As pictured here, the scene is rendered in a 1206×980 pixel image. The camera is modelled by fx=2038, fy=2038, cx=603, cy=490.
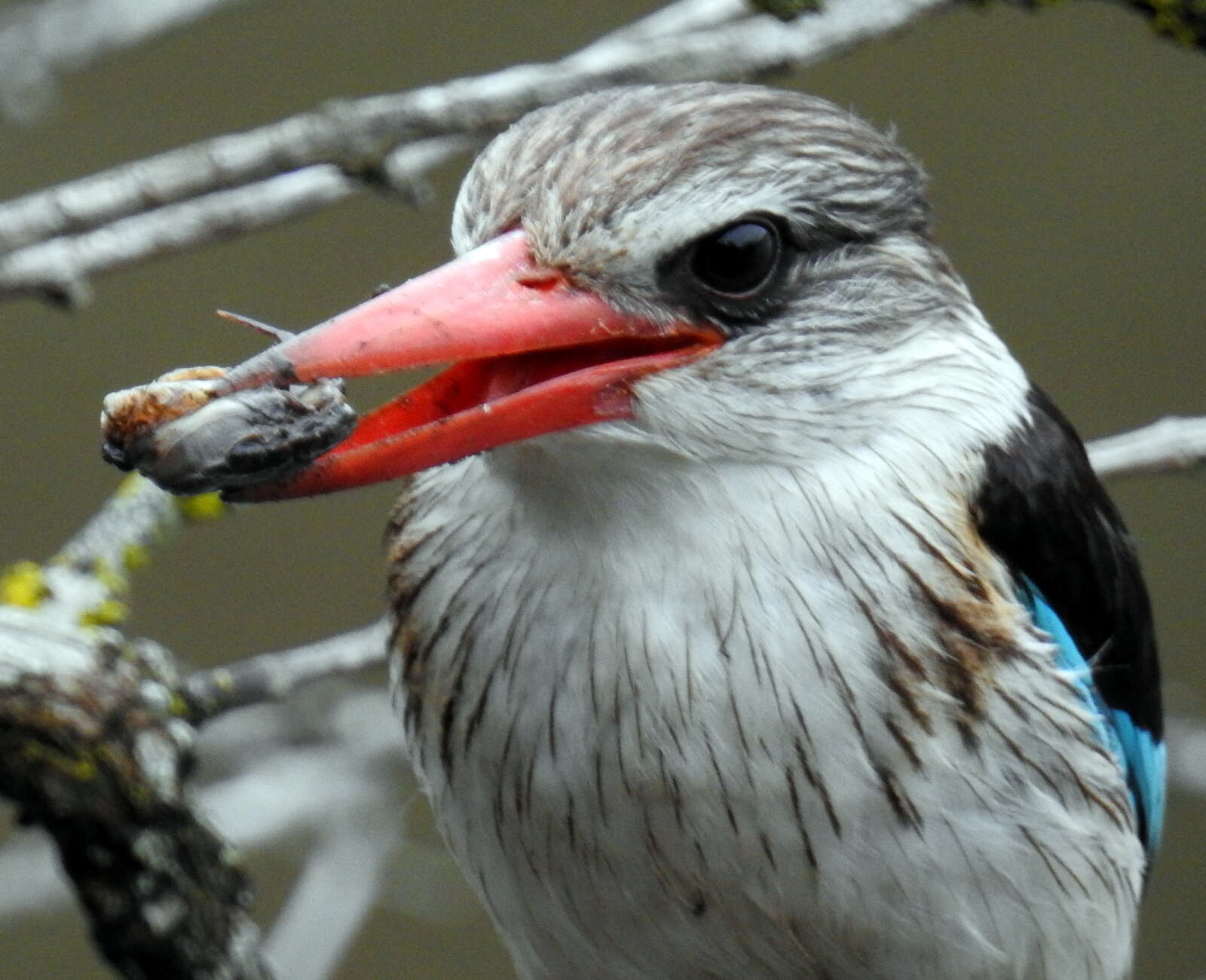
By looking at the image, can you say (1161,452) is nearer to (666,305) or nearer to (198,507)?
(666,305)

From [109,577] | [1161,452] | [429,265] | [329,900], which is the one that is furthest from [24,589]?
[429,265]

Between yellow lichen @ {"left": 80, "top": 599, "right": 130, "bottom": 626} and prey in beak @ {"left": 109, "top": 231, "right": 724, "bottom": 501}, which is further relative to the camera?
yellow lichen @ {"left": 80, "top": 599, "right": 130, "bottom": 626}

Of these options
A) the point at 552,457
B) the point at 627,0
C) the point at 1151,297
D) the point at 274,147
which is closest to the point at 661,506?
the point at 552,457

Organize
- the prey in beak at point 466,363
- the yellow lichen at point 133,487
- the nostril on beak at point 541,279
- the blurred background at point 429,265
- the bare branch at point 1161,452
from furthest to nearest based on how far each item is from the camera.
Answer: the blurred background at point 429,265, the bare branch at point 1161,452, the yellow lichen at point 133,487, the nostril on beak at point 541,279, the prey in beak at point 466,363

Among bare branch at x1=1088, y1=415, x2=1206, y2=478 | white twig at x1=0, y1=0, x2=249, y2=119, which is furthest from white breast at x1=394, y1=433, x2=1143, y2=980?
white twig at x1=0, y1=0, x2=249, y2=119

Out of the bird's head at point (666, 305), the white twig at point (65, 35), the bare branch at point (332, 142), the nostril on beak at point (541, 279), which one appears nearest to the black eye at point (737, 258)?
the bird's head at point (666, 305)

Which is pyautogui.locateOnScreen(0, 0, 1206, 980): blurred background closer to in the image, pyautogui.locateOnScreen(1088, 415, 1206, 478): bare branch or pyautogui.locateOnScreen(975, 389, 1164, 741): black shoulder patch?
pyautogui.locateOnScreen(1088, 415, 1206, 478): bare branch

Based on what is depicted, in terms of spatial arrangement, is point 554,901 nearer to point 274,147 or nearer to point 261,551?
point 274,147

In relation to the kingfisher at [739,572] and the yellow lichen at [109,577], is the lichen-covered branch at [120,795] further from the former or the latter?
the kingfisher at [739,572]
